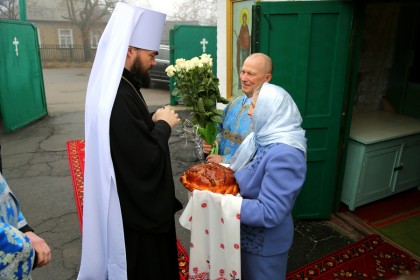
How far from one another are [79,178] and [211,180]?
162 inches

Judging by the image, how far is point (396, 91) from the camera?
5.11 metres

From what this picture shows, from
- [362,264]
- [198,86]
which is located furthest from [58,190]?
[362,264]

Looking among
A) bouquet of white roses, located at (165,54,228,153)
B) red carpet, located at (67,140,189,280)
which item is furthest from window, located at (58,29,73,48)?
bouquet of white roses, located at (165,54,228,153)

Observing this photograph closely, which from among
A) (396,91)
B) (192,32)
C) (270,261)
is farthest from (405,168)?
(192,32)

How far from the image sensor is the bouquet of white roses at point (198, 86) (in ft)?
8.91

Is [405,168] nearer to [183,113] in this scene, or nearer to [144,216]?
[144,216]

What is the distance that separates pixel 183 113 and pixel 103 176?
813cm

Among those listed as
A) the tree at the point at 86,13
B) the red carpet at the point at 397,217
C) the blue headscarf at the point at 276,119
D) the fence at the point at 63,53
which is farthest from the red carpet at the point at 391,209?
the tree at the point at 86,13

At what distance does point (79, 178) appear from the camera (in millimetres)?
5484

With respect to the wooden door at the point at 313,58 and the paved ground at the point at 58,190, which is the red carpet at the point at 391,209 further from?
the wooden door at the point at 313,58

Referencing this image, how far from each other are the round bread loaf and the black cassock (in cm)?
18

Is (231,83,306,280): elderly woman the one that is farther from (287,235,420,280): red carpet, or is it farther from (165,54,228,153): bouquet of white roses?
(287,235,420,280): red carpet

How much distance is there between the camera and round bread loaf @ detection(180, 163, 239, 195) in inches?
77.0

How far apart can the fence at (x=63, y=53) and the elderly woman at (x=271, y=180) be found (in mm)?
32056
